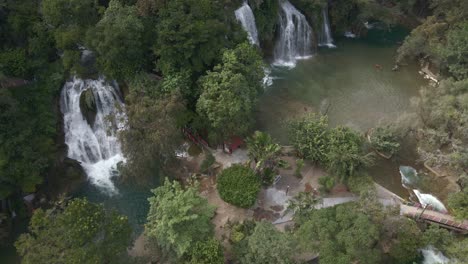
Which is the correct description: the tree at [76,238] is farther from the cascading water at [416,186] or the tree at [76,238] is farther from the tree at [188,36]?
the cascading water at [416,186]

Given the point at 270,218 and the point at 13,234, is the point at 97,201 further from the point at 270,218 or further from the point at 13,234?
the point at 270,218

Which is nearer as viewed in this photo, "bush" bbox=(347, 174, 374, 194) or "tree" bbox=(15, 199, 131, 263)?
"tree" bbox=(15, 199, 131, 263)

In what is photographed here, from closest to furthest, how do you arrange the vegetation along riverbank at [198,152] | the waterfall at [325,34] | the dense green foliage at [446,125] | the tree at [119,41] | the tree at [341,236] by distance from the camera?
1. the tree at [341,236]
2. the vegetation along riverbank at [198,152]
3. the dense green foliage at [446,125]
4. the tree at [119,41]
5. the waterfall at [325,34]

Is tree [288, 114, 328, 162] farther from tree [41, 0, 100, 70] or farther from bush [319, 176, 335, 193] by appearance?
tree [41, 0, 100, 70]

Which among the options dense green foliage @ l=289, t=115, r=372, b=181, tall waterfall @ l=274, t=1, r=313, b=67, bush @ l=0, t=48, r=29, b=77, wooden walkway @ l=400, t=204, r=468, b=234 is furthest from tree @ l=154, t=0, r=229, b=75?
wooden walkway @ l=400, t=204, r=468, b=234

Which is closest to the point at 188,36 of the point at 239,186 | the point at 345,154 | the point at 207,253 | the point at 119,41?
the point at 119,41

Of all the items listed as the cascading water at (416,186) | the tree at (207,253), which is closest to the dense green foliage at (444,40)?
the cascading water at (416,186)
